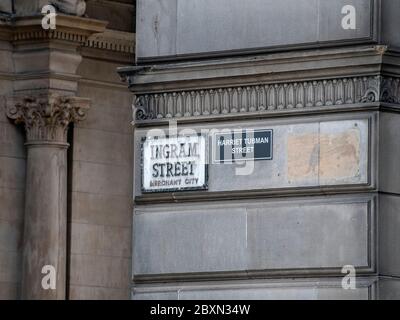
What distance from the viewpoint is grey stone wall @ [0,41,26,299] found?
1099 inches

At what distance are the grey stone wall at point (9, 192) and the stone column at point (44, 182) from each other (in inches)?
8.2

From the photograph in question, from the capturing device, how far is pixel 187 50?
560 inches

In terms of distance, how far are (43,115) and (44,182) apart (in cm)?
97

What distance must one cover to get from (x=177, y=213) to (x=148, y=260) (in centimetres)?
42

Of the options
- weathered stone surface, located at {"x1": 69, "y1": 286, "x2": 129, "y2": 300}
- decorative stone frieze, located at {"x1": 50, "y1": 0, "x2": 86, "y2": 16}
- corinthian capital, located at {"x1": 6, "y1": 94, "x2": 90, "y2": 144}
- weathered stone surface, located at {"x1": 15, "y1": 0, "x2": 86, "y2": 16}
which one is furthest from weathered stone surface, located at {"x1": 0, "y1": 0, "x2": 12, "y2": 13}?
weathered stone surface, located at {"x1": 69, "y1": 286, "x2": 129, "y2": 300}

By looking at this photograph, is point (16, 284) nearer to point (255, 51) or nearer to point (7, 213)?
point (7, 213)

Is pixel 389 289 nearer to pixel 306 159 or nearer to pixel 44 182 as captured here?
pixel 306 159

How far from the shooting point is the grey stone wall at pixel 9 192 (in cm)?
2792

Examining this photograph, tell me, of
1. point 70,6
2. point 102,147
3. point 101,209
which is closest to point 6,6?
point 70,6

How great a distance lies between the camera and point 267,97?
1375 cm

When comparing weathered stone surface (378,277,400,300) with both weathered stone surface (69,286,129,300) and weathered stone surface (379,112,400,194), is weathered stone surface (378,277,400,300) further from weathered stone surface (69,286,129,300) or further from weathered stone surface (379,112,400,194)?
weathered stone surface (69,286,129,300)

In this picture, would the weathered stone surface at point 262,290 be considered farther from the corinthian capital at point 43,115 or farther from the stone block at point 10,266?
the stone block at point 10,266

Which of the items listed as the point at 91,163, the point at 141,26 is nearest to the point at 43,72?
the point at 91,163

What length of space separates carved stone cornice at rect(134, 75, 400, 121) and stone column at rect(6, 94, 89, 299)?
44.0 feet
